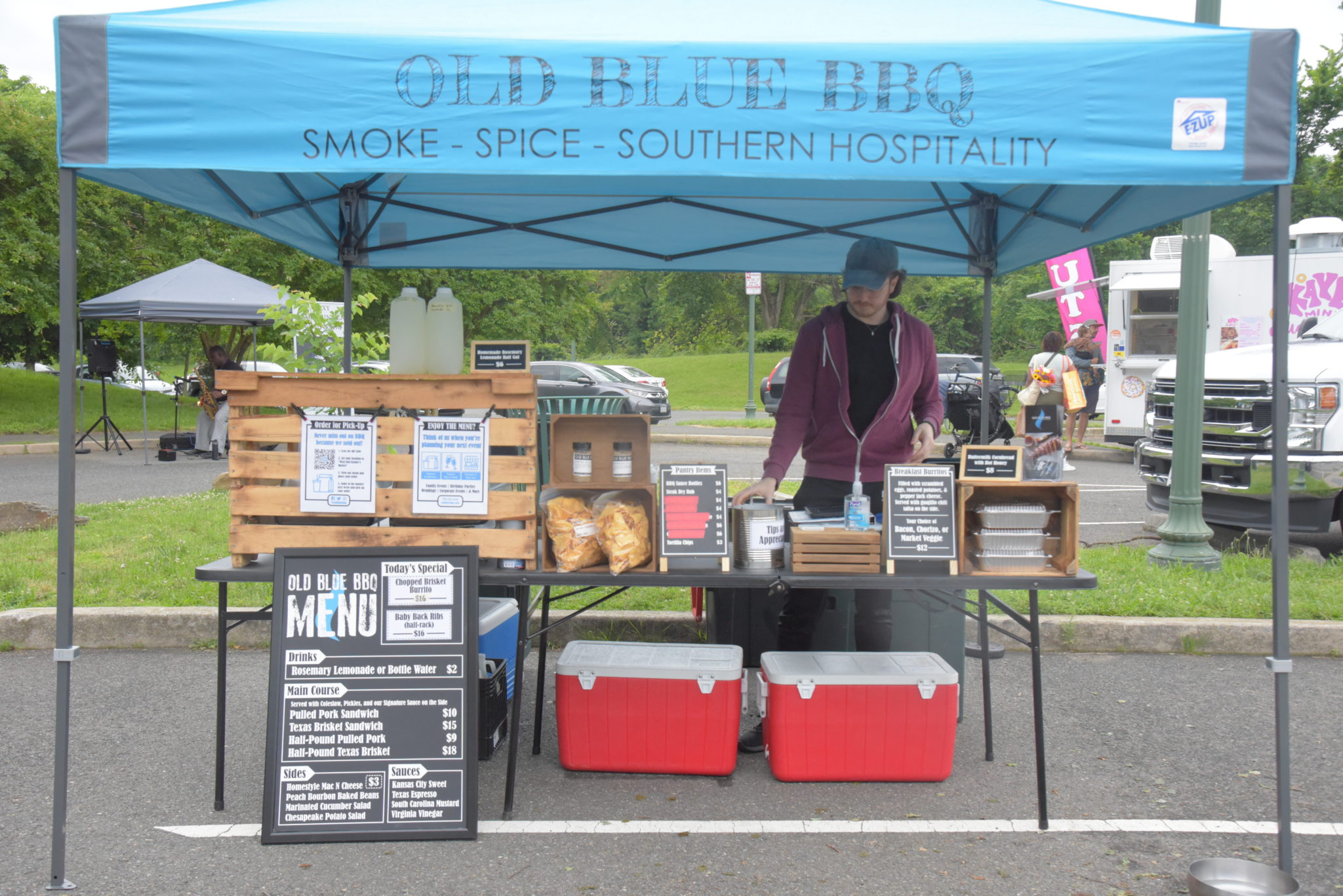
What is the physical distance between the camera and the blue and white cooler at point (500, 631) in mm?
4098

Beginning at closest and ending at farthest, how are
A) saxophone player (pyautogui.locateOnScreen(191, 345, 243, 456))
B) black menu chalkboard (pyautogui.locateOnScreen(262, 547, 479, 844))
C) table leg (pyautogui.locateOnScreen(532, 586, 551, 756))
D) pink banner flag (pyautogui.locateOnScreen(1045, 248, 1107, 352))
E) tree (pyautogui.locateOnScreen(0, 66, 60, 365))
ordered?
black menu chalkboard (pyautogui.locateOnScreen(262, 547, 479, 844))
table leg (pyautogui.locateOnScreen(532, 586, 551, 756))
saxophone player (pyautogui.locateOnScreen(191, 345, 243, 456))
tree (pyautogui.locateOnScreen(0, 66, 60, 365))
pink banner flag (pyautogui.locateOnScreen(1045, 248, 1107, 352))

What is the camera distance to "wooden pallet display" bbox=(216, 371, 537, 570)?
10.8 ft

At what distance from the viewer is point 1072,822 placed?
3.49m

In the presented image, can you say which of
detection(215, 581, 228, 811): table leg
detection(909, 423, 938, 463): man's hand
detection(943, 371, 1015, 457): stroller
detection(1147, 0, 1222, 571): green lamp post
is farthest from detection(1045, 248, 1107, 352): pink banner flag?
detection(215, 581, 228, 811): table leg

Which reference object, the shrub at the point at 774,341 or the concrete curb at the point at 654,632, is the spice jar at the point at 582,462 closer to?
the concrete curb at the point at 654,632

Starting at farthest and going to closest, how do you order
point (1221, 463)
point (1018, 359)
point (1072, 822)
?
1. point (1018, 359)
2. point (1221, 463)
3. point (1072, 822)

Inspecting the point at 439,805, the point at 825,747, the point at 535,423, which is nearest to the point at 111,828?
the point at 439,805

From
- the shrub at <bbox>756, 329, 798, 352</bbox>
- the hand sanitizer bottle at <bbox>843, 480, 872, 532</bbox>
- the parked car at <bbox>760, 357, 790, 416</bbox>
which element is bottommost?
the hand sanitizer bottle at <bbox>843, 480, 872, 532</bbox>

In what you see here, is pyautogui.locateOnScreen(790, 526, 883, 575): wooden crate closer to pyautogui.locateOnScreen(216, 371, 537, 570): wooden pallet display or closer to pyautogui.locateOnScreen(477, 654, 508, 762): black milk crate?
pyautogui.locateOnScreen(216, 371, 537, 570): wooden pallet display

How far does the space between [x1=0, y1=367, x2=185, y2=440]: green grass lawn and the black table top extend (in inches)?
612

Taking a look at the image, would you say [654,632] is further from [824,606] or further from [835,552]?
[835,552]

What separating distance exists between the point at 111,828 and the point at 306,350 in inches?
129

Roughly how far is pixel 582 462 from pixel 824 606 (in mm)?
1354

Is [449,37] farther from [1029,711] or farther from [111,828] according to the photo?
[1029,711]
